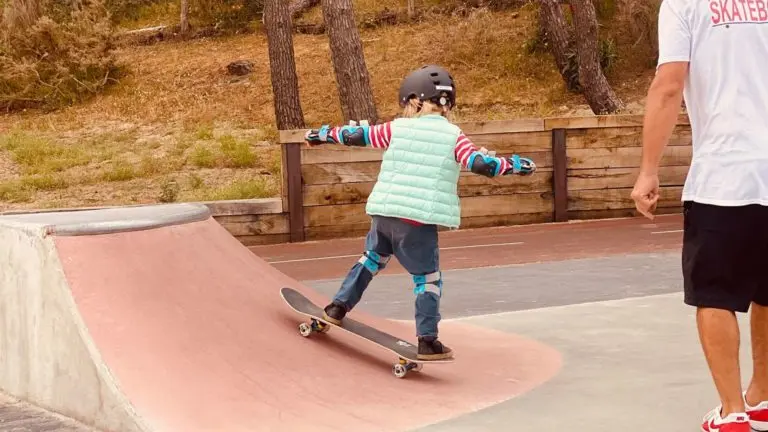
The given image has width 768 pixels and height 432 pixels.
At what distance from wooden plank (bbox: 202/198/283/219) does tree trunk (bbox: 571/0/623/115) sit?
795 cm

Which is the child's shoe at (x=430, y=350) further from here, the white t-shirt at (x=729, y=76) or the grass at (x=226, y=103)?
the grass at (x=226, y=103)

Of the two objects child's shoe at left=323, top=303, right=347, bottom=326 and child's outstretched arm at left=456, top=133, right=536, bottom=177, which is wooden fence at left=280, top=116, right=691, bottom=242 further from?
child's outstretched arm at left=456, top=133, right=536, bottom=177

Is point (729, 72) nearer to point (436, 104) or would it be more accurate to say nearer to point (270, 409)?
point (436, 104)

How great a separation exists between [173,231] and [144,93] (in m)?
18.0

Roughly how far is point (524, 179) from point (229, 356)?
9183 millimetres

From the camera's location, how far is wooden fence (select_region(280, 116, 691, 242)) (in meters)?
13.0

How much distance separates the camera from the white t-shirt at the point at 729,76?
3945 mm

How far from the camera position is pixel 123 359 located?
481cm

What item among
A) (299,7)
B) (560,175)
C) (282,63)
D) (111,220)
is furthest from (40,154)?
(111,220)

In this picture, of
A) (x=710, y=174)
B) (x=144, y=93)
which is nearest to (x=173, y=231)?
(x=710, y=174)

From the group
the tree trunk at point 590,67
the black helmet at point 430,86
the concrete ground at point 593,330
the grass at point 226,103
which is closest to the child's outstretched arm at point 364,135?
the black helmet at point 430,86

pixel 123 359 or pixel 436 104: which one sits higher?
pixel 436 104

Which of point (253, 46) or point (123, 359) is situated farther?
point (253, 46)

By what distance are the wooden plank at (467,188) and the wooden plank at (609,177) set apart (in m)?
0.38
